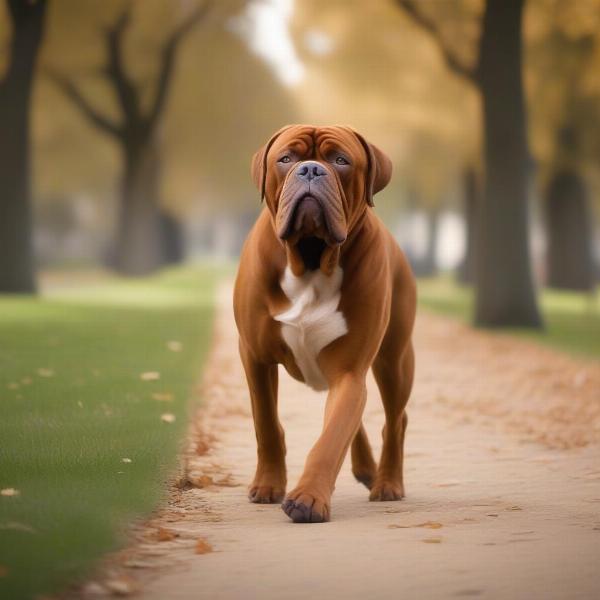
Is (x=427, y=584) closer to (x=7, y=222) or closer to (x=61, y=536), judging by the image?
(x=61, y=536)

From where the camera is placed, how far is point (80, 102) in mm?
29016

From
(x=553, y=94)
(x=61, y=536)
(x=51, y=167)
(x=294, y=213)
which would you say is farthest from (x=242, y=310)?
(x=51, y=167)

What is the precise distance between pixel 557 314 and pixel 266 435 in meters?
17.4

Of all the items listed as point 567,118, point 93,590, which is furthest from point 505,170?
point 93,590

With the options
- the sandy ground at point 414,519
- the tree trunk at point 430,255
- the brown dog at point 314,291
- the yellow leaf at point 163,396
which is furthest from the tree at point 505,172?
the tree trunk at point 430,255

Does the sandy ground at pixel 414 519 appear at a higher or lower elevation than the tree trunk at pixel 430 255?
higher

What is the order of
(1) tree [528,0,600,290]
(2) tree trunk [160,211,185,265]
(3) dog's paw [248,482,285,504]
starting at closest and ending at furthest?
1. (3) dog's paw [248,482,285,504]
2. (1) tree [528,0,600,290]
3. (2) tree trunk [160,211,185,265]

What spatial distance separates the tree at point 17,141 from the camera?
68.0 feet

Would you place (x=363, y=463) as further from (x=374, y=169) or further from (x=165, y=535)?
(x=165, y=535)

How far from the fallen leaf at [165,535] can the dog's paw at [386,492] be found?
5.06 feet

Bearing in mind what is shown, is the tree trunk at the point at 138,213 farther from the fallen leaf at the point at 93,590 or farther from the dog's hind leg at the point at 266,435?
the fallen leaf at the point at 93,590

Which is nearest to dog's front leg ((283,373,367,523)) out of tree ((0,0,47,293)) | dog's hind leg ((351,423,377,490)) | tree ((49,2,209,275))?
dog's hind leg ((351,423,377,490))

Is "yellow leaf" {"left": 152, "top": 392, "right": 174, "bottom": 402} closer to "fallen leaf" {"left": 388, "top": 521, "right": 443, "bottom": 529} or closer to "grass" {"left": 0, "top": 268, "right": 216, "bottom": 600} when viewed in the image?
"grass" {"left": 0, "top": 268, "right": 216, "bottom": 600}

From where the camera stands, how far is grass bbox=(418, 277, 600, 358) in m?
16.3
